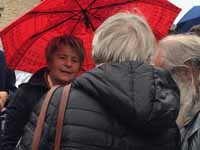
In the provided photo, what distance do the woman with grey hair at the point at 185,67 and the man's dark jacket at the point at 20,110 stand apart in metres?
0.85

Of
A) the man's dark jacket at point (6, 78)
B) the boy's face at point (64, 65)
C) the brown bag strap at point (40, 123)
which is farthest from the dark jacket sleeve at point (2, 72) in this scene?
the brown bag strap at point (40, 123)

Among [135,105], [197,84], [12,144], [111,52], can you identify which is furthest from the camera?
[12,144]

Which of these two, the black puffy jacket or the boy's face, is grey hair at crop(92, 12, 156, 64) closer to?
the black puffy jacket

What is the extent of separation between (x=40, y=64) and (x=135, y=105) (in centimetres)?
166

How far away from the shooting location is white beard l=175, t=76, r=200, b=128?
8.64ft

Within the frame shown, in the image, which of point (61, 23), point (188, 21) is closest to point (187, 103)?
point (61, 23)

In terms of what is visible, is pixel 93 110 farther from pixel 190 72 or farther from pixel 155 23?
pixel 155 23

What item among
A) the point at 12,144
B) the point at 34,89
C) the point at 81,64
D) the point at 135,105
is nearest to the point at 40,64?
the point at 81,64

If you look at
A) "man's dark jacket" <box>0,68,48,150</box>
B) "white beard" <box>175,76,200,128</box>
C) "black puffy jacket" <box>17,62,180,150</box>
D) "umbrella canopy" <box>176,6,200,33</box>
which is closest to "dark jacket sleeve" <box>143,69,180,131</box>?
"black puffy jacket" <box>17,62,180,150</box>

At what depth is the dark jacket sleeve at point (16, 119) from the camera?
318 cm

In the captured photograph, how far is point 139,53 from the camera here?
2.43 meters

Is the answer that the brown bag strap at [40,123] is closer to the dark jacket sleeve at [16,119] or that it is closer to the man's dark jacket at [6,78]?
the dark jacket sleeve at [16,119]

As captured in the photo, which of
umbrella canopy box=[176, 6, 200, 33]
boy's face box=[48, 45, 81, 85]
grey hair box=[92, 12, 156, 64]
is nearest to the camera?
grey hair box=[92, 12, 156, 64]

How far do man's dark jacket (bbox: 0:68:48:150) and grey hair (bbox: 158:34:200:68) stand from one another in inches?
33.9
